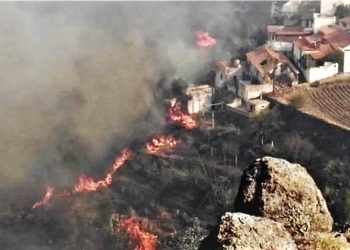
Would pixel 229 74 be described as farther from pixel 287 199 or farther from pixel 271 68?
pixel 287 199

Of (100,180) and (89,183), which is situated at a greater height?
(100,180)

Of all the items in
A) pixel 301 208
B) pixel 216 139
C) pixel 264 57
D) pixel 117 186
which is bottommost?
pixel 117 186

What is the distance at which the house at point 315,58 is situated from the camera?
1233 inches

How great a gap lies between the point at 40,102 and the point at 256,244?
119 feet

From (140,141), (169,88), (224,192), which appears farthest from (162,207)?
(169,88)

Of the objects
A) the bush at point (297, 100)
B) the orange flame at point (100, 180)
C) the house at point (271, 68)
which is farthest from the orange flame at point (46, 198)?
the bush at point (297, 100)

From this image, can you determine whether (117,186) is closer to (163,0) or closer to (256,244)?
(163,0)

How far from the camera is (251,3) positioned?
45.1m

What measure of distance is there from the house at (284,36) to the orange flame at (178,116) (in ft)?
19.0

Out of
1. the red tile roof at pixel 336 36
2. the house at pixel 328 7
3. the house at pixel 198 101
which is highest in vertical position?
the house at pixel 328 7

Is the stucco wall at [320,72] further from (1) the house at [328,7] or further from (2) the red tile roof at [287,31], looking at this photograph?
(1) the house at [328,7]

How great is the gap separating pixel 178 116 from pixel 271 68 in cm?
497

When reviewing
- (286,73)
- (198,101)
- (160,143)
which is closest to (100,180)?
(160,143)

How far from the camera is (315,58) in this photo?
1252 inches
